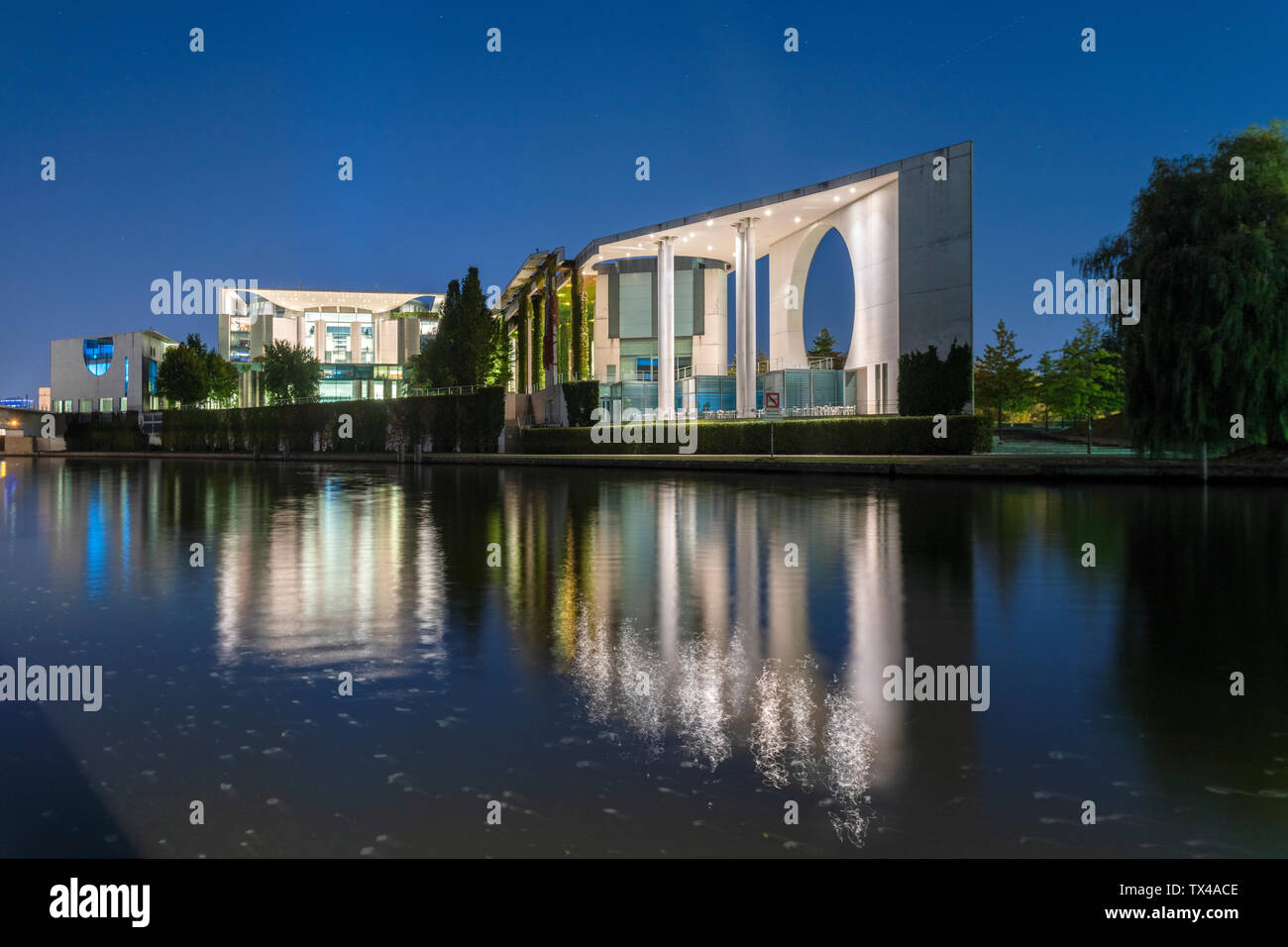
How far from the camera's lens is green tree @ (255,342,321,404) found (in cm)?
7700

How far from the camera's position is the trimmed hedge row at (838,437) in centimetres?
3659

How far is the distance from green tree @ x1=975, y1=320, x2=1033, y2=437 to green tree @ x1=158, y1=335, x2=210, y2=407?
2916 inches

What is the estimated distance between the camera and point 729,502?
856 inches

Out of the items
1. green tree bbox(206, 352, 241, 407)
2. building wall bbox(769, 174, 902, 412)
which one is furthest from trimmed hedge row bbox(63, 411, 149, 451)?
building wall bbox(769, 174, 902, 412)

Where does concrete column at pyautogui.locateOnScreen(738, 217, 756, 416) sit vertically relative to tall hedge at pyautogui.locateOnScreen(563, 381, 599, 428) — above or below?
above

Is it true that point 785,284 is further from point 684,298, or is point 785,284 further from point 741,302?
point 684,298

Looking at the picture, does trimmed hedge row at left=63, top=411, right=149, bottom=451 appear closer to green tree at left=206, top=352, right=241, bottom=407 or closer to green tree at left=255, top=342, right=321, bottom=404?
green tree at left=255, top=342, right=321, bottom=404

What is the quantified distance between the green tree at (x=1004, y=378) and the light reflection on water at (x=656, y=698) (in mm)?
66991

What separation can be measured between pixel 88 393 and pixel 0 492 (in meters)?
107

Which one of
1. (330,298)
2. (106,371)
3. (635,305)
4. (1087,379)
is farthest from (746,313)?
(106,371)

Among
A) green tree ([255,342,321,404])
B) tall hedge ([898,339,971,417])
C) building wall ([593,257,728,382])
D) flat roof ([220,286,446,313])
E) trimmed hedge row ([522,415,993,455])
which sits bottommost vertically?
trimmed hedge row ([522,415,993,455])

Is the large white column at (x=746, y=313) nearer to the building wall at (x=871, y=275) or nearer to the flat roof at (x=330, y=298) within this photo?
the building wall at (x=871, y=275)
